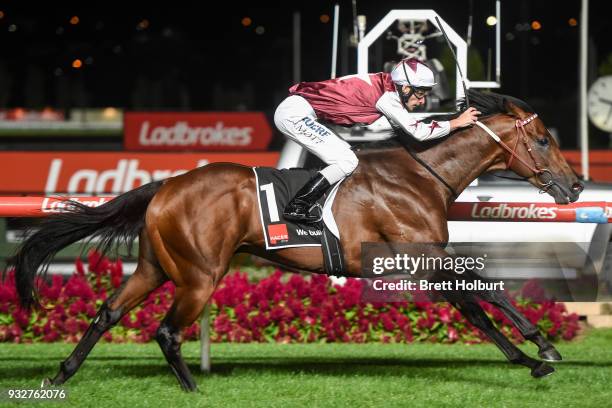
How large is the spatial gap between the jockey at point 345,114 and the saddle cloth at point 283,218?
5 centimetres

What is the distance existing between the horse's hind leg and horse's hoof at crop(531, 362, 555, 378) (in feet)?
7.34

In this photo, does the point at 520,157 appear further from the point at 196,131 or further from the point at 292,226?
the point at 196,131

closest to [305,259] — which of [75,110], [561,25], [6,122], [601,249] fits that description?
[601,249]

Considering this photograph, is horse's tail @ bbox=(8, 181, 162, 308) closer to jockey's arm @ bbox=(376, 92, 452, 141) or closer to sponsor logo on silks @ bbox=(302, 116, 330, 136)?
sponsor logo on silks @ bbox=(302, 116, 330, 136)

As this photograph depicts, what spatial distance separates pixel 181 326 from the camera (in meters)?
6.09

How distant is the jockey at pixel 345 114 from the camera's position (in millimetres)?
6113

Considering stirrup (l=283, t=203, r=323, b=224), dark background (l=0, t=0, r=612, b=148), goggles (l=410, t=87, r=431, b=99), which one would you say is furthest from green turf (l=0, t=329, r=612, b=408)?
dark background (l=0, t=0, r=612, b=148)

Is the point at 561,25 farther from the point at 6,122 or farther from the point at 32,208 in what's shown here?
the point at 6,122

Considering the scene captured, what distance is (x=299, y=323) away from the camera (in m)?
8.12

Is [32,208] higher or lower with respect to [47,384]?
higher

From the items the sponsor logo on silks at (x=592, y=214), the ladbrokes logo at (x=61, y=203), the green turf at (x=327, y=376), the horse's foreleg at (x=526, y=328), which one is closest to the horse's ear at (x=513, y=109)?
the sponsor logo on silks at (x=592, y=214)

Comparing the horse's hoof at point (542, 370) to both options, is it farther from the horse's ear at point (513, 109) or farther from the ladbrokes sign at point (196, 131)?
the ladbrokes sign at point (196, 131)

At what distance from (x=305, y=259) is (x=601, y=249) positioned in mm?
3656

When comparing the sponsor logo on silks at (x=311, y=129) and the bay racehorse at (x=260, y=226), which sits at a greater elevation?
the sponsor logo on silks at (x=311, y=129)
